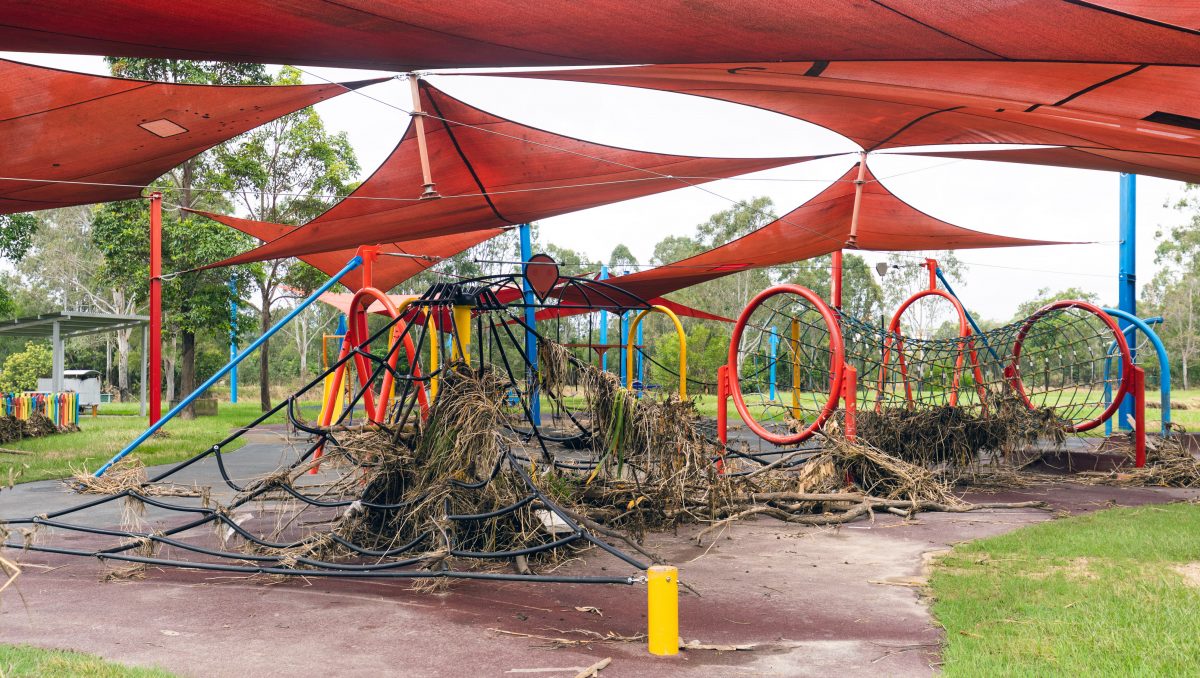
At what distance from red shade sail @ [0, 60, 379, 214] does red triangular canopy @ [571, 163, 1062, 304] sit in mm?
5974

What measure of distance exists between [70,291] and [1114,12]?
4670 centimetres

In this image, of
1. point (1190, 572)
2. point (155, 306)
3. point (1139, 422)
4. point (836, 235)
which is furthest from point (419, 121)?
point (1139, 422)

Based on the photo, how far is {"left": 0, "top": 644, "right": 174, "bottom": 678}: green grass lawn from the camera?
306 cm

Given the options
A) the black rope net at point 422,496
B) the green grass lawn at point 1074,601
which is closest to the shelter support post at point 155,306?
the black rope net at point 422,496

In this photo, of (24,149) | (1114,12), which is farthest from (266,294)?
(1114,12)

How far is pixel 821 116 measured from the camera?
6840 millimetres

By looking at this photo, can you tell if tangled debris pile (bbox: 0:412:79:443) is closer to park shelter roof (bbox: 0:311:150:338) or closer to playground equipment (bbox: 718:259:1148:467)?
park shelter roof (bbox: 0:311:150:338)

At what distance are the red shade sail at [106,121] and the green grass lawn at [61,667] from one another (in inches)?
134

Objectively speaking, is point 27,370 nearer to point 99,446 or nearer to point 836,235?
point 99,446

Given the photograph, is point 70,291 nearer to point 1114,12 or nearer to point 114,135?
point 114,135

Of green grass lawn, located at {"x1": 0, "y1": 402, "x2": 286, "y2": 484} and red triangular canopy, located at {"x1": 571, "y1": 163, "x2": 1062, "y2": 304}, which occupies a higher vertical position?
red triangular canopy, located at {"x1": 571, "y1": 163, "x2": 1062, "y2": 304}

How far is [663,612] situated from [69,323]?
1798cm

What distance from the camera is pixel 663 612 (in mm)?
3471

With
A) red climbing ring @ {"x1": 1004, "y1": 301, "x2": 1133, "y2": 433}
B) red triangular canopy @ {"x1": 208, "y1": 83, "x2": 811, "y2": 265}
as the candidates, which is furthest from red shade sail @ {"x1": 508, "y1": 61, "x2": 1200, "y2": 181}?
red climbing ring @ {"x1": 1004, "y1": 301, "x2": 1133, "y2": 433}
